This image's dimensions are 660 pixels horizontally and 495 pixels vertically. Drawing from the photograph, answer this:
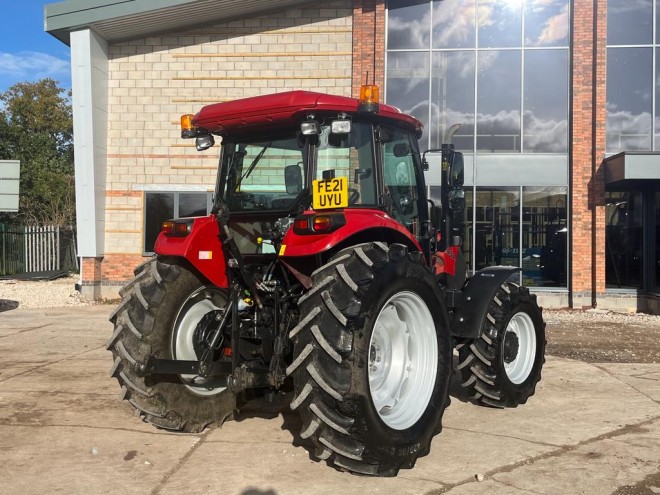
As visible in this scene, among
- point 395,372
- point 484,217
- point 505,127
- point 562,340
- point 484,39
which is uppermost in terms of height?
point 484,39

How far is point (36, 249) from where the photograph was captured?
23406 millimetres

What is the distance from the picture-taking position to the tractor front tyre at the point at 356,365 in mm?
3725

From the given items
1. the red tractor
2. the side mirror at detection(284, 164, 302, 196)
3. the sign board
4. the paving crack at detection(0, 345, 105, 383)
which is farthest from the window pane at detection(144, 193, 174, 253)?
the side mirror at detection(284, 164, 302, 196)

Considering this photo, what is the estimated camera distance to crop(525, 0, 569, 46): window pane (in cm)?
1463

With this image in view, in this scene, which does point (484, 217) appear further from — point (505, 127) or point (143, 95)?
point (143, 95)

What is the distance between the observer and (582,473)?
411cm

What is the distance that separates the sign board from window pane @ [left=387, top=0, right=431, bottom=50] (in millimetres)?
9237

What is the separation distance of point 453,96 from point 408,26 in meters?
2.00

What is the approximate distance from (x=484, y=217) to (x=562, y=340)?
17.0 feet

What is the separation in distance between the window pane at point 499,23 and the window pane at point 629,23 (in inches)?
80.2

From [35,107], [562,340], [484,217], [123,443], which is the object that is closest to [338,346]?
[123,443]

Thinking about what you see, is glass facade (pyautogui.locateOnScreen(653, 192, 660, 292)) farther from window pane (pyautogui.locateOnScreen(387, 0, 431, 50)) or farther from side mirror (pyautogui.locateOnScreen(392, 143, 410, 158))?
side mirror (pyautogui.locateOnScreen(392, 143, 410, 158))

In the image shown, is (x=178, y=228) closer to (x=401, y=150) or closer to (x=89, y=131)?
(x=401, y=150)

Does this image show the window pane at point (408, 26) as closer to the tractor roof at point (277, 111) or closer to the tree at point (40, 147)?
the tractor roof at point (277, 111)
